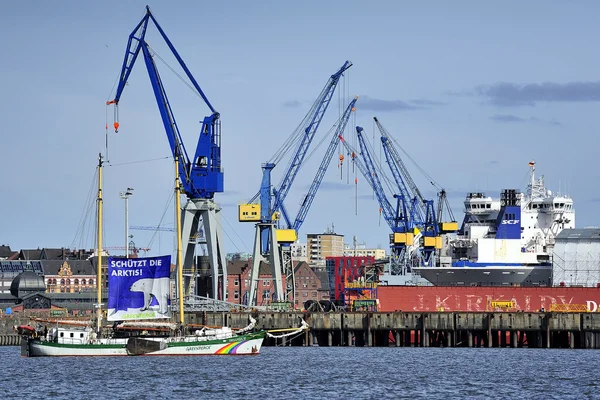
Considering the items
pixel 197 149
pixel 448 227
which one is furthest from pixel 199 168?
pixel 448 227

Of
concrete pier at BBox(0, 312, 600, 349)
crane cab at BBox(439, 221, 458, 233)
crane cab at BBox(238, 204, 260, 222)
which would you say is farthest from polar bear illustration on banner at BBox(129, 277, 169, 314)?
crane cab at BBox(439, 221, 458, 233)

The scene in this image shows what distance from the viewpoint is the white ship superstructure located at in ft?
377

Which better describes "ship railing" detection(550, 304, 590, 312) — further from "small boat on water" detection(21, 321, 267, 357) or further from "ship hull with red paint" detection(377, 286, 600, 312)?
"small boat on water" detection(21, 321, 267, 357)

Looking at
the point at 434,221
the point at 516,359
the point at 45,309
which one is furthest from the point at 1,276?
the point at 516,359

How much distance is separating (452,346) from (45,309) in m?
67.0

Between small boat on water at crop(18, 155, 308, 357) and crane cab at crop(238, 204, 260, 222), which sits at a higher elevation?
crane cab at crop(238, 204, 260, 222)

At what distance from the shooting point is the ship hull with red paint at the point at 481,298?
107500 millimetres

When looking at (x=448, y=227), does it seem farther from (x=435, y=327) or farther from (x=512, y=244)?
(x=435, y=327)

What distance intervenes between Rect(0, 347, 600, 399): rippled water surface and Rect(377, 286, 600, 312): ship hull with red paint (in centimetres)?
1694

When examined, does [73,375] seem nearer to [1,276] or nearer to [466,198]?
[466,198]

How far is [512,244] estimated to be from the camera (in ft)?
384

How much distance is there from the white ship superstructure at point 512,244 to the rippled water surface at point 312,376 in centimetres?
2452

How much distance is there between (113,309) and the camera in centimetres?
8275

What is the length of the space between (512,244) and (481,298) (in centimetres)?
912
